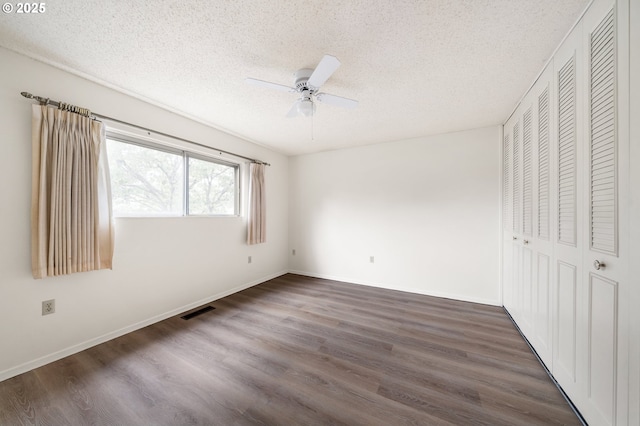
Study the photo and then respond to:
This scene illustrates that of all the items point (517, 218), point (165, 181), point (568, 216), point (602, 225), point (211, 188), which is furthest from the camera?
point (211, 188)

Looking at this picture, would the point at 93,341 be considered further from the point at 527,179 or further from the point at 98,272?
the point at 527,179

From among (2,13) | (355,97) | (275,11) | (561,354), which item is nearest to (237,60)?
(275,11)

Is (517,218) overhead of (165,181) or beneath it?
beneath

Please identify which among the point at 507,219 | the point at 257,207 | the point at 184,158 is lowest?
the point at 507,219

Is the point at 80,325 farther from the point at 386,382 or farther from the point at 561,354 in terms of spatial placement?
the point at 561,354

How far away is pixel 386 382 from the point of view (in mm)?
1616

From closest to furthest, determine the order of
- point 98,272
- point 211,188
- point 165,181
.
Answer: point 98,272 → point 165,181 → point 211,188

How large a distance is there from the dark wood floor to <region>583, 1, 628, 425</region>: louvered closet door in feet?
1.36

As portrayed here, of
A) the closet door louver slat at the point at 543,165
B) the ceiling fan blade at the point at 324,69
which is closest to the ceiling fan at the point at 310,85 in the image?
the ceiling fan blade at the point at 324,69

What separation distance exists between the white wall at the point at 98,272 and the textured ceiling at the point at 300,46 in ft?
0.69

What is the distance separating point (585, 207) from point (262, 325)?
9.19 ft

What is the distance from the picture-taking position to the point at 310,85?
1803 millimetres

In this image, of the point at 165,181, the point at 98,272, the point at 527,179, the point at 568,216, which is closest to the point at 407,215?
the point at 527,179

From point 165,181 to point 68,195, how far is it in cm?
92
